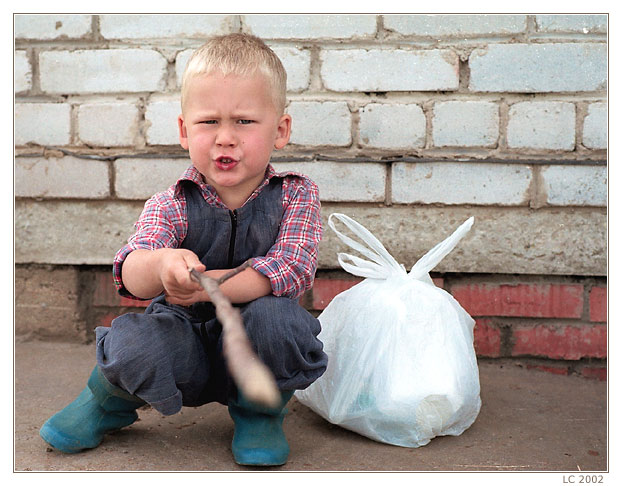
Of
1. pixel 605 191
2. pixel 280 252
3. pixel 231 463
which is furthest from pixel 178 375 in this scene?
pixel 605 191

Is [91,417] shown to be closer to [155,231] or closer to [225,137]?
[155,231]

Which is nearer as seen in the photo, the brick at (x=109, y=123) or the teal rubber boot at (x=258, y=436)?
the teal rubber boot at (x=258, y=436)

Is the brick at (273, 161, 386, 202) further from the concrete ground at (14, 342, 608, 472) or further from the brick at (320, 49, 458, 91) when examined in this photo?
the concrete ground at (14, 342, 608, 472)

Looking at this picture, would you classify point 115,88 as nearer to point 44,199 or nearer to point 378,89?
point 44,199

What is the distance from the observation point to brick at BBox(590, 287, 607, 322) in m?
2.65

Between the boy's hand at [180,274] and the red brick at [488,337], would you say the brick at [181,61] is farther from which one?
the red brick at [488,337]

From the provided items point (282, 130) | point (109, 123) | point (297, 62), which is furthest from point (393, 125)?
point (109, 123)

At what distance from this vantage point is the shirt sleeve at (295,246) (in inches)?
70.8

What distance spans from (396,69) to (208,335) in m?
1.31

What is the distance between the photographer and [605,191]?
8.51 feet

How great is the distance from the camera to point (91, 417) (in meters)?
1.89

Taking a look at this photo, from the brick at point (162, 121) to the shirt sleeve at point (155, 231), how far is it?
0.87 m

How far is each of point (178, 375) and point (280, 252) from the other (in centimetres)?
42

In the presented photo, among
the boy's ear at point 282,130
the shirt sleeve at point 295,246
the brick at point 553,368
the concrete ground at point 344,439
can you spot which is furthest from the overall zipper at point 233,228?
the brick at point 553,368
